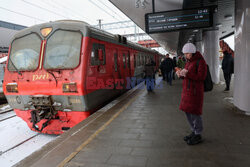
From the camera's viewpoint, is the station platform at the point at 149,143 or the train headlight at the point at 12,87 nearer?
the station platform at the point at 149,143

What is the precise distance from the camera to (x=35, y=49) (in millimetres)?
5211

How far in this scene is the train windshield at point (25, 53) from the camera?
5.19 m

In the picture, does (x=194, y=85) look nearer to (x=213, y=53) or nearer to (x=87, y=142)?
(x=87, y=142)

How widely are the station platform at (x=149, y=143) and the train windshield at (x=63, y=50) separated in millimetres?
1589

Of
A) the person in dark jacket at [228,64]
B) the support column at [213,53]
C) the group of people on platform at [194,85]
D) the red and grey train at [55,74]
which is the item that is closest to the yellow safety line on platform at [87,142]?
the red and grey train at [55,74]

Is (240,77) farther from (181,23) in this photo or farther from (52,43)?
(52,43)

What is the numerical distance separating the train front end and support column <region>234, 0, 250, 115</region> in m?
3.88

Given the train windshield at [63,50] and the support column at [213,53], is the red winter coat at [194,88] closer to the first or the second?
the train windshield at [63,50]

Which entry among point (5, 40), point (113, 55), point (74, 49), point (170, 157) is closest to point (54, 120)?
point (74, 49)

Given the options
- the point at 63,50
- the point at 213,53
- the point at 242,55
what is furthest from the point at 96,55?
the point at 213,53

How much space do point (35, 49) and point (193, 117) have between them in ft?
14.6

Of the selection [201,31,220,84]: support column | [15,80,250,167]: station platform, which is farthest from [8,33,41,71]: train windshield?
[201,31,220,84]: support column

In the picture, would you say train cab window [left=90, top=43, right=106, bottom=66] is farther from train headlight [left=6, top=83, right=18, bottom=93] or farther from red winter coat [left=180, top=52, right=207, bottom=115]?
red winter coat [left=180, top=52, right=207, bottom=115]

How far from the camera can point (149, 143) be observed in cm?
335
